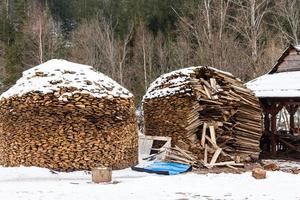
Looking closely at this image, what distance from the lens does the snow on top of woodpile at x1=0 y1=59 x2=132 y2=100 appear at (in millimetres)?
15125

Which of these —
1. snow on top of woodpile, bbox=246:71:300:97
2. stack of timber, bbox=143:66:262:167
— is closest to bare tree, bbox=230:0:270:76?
snow on top of woodpile, bbox=246:71:300:97

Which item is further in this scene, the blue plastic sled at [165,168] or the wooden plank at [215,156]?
the wooden plank at [215,156]

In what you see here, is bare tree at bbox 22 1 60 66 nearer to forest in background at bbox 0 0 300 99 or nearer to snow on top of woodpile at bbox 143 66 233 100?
forest in background at bbox 0 0 300 99

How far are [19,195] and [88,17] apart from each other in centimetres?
4724

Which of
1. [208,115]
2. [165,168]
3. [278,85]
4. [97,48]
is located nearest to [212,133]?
[208,115]

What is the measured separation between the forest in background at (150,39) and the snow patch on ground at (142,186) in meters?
17.8

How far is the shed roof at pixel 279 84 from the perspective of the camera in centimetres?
1844

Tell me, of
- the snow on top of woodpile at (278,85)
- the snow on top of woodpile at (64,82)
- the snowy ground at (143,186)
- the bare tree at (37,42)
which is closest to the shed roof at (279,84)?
the snow on top of woodpile at (278,85)

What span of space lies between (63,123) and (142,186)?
3.57 m

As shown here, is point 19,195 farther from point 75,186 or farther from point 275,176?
point 275,176

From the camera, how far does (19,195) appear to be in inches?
439

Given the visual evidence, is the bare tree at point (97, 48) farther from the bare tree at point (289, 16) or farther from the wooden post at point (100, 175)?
the wooden post at point (100, 175)

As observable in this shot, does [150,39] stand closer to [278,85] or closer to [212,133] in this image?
[278,85]

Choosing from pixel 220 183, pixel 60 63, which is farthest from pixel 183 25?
pixel 220 183
